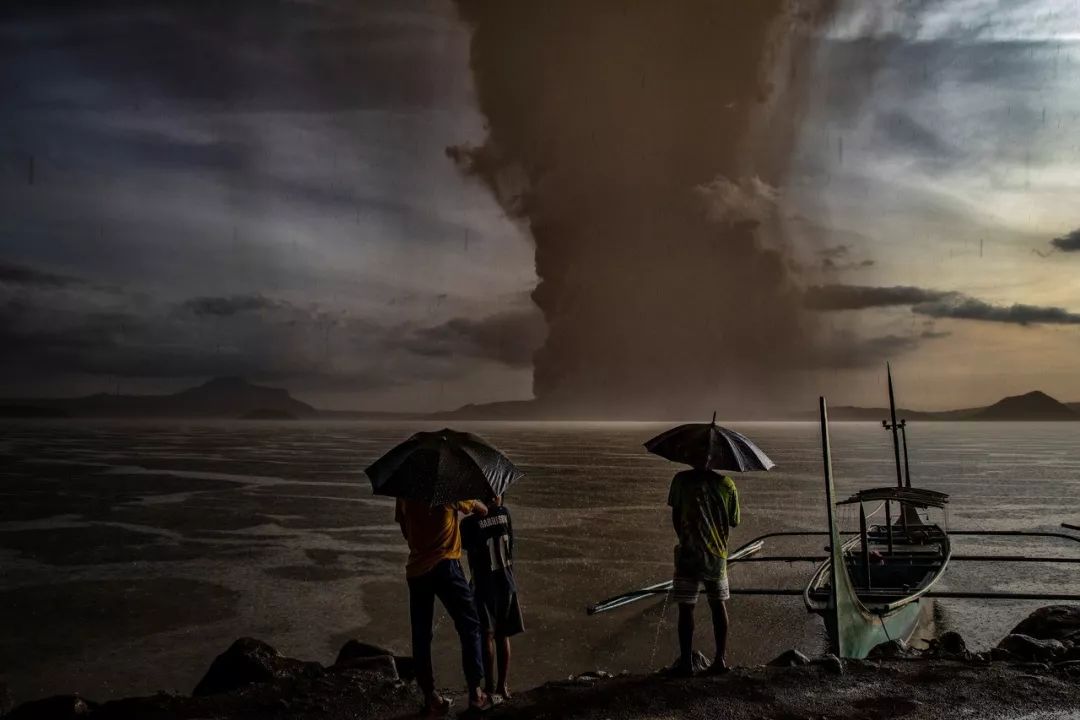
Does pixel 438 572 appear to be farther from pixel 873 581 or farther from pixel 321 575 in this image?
pixel 321 575

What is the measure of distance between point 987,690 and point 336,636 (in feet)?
34.5

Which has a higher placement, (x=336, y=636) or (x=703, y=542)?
(x=703, y=542)

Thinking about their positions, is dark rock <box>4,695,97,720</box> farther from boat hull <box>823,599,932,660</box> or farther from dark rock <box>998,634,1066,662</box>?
dark rock <box>998,634,1066,662</box>

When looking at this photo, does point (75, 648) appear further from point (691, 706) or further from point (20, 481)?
point (20, 481)

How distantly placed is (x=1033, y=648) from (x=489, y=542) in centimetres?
860

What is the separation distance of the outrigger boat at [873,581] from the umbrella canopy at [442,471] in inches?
173

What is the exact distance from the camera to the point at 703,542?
723cm

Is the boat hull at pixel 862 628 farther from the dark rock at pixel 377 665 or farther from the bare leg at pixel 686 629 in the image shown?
the dark rock at pixel 377 665

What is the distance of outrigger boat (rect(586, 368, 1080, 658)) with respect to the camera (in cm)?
969

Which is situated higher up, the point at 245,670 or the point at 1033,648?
the point at 245,670

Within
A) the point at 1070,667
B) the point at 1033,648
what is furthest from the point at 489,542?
the point at 1033,648

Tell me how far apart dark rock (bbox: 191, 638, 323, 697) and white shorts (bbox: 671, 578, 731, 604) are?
181 inches

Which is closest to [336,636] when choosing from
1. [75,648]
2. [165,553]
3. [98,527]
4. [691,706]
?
[75,648]

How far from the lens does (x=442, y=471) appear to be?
602 centimetres
